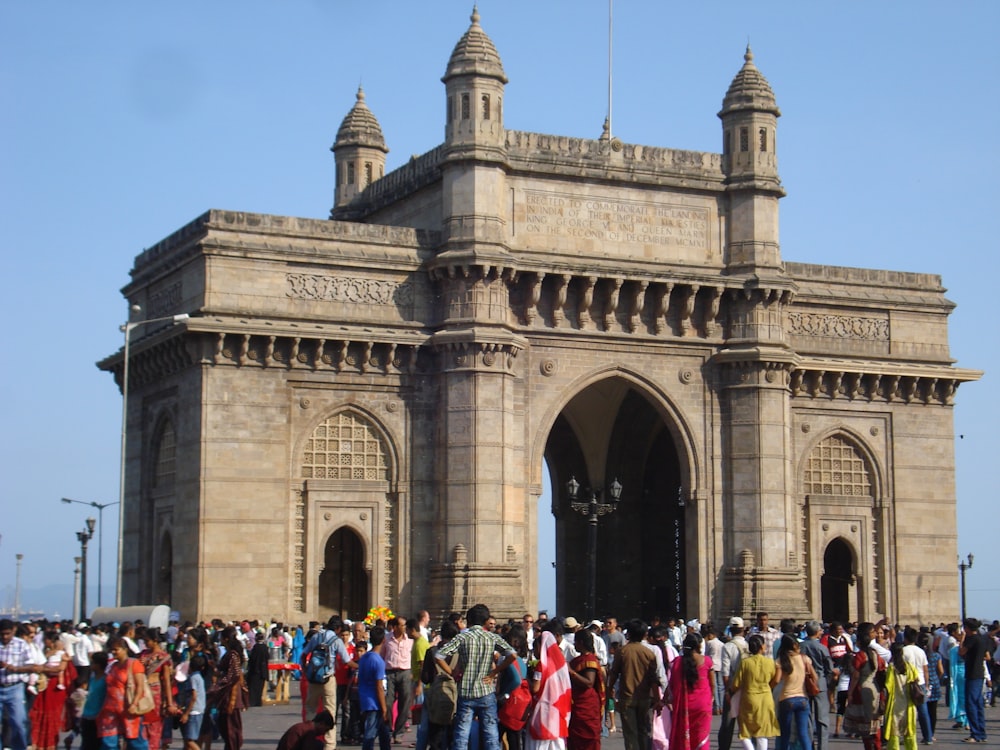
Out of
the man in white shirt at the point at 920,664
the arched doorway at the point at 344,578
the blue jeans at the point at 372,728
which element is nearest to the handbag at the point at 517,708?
the blue jeans at the point at 372,728

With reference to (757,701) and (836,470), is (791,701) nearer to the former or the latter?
(757,701)

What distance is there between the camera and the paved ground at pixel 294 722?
79.2 feet

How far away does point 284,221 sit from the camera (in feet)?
130

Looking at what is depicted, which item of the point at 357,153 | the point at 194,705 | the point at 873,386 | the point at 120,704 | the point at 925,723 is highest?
the point at 357,153

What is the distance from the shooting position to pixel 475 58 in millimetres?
40656

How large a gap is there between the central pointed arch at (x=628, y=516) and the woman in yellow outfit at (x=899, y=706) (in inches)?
1042

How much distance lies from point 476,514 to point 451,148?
8.80 metres

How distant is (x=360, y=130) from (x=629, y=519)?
13739 mm

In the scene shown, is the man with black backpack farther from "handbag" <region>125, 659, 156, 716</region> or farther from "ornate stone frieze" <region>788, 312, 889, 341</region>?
"ornate stone frieze" <region>788, 312, 889, 341</region>

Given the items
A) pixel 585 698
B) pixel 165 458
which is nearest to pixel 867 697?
pixel 585 698

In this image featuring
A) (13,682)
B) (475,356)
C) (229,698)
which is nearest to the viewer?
(13,682)

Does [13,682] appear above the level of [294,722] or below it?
above

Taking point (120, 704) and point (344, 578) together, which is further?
point (344, 578)

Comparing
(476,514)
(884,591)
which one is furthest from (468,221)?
(884,591)
